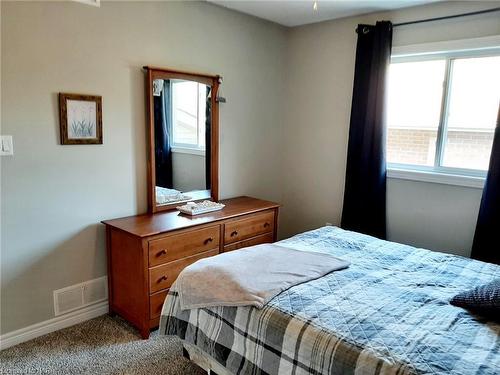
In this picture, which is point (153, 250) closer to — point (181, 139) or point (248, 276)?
point (248, 276)

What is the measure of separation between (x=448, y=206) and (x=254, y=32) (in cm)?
228

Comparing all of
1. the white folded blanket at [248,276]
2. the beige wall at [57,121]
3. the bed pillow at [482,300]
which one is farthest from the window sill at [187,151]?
the bed pillow at [482,300]

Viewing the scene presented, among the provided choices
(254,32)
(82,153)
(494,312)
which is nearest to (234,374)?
(494,312)

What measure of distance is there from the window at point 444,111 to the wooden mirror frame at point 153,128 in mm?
1523

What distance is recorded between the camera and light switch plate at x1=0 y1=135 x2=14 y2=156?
7.00ft

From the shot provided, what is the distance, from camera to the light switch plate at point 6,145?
213 centimetres

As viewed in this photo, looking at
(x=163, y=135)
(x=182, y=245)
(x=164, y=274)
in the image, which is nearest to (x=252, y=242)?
(x=182, y=245)

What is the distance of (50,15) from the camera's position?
2.24 metres

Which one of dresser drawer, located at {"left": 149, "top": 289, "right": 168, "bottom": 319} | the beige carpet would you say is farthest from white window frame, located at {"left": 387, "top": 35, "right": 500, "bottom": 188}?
the beige carpet

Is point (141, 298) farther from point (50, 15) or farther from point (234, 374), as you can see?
point (50, 15)

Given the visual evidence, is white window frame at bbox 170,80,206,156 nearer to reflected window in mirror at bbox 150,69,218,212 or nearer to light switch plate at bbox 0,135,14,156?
reflected window in mirror at bbox 150,69,218,212

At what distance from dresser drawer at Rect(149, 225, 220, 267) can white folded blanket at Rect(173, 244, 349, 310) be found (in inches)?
19.9

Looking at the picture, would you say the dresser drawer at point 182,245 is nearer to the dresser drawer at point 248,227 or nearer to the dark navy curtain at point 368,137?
the dresser drawer at point 248,227

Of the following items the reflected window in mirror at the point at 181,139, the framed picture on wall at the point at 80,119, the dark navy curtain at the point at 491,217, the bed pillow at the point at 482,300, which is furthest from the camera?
the reflected window in mirror at the point at 181,139
